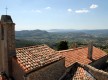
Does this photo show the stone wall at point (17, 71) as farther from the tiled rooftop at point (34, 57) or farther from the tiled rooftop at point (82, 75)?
the tiled rooftop at point (82, 75)

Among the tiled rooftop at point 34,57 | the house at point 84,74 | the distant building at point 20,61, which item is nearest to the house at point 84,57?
the house at point 84,74

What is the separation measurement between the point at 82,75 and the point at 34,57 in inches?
178

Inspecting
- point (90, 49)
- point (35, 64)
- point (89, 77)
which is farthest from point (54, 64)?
point (90, 49)

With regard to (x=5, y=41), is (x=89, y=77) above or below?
below

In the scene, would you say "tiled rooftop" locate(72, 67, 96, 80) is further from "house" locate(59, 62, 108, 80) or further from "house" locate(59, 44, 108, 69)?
"house" locate(59, 44, 108, 69)

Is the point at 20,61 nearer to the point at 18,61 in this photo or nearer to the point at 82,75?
the point at 18,61

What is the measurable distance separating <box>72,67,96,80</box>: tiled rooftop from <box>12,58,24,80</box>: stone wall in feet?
15.9

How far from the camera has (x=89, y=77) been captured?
14.4 m

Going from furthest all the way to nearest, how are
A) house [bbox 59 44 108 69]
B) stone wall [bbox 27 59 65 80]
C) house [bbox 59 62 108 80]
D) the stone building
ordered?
house [bbox 59 44 108 69] < house [bbox 59 62 108 80] < stone wall [bbox 27 59 65 80] < the stone building

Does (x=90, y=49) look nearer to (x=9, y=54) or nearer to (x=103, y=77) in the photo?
(x=103, y=77)

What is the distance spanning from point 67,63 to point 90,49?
6742 millimetres

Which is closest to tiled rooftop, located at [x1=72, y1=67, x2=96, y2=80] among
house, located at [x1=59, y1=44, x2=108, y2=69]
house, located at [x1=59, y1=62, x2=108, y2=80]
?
house, located at [x1=59, y1=62, x2=108, y2=80]

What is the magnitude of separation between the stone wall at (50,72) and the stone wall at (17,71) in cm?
63

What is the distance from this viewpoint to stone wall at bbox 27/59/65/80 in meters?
12.0
